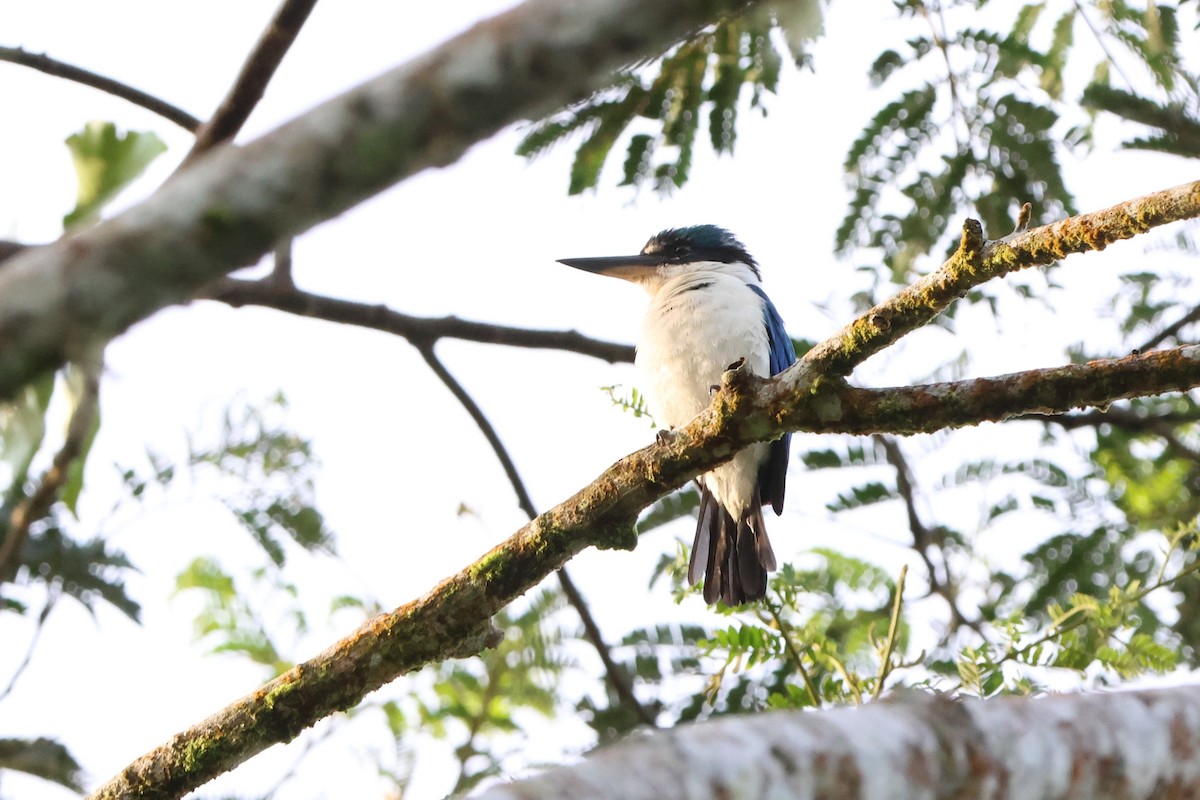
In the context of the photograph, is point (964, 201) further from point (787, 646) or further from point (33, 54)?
point (33, 54)

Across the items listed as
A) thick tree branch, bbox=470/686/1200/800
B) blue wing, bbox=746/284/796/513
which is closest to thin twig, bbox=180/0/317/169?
thick tree branch, bbox=470/686/1200/800

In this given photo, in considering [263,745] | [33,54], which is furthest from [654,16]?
[33,54]

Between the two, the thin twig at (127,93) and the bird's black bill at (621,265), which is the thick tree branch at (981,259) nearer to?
the thin twig at (127,93)

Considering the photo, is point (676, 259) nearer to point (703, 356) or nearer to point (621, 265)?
point (621, 265)

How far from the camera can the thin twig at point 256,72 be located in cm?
266

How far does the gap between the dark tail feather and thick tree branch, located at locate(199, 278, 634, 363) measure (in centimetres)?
79

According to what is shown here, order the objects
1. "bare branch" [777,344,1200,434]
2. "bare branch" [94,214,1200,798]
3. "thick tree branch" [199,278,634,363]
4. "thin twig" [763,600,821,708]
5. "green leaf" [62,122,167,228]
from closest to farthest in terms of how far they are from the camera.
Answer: "green leaf" [62,122,167,228] < "bare branch" [777,344,1200,434] < "bare branch" [94,214,1200,798] < "thin twig" [763,600,821,708] < "thick tree branch" [199,278,634,363]

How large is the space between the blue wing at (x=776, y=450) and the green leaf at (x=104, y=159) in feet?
9.14

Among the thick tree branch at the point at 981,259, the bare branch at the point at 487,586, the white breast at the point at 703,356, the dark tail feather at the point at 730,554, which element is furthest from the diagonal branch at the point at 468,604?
the white breast at the point at 703,356

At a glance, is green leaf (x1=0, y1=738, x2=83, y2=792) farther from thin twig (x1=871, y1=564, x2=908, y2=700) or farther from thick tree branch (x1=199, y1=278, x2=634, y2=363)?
thin twig (x1=871, y1=564, x2=908, y2=700)

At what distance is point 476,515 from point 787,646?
113 centimetres

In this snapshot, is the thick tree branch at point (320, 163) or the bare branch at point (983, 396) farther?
the bare branch at point (983, 396)

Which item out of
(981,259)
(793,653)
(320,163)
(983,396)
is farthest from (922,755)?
(793,653)

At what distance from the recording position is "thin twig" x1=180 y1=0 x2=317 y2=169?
8.73 ft
